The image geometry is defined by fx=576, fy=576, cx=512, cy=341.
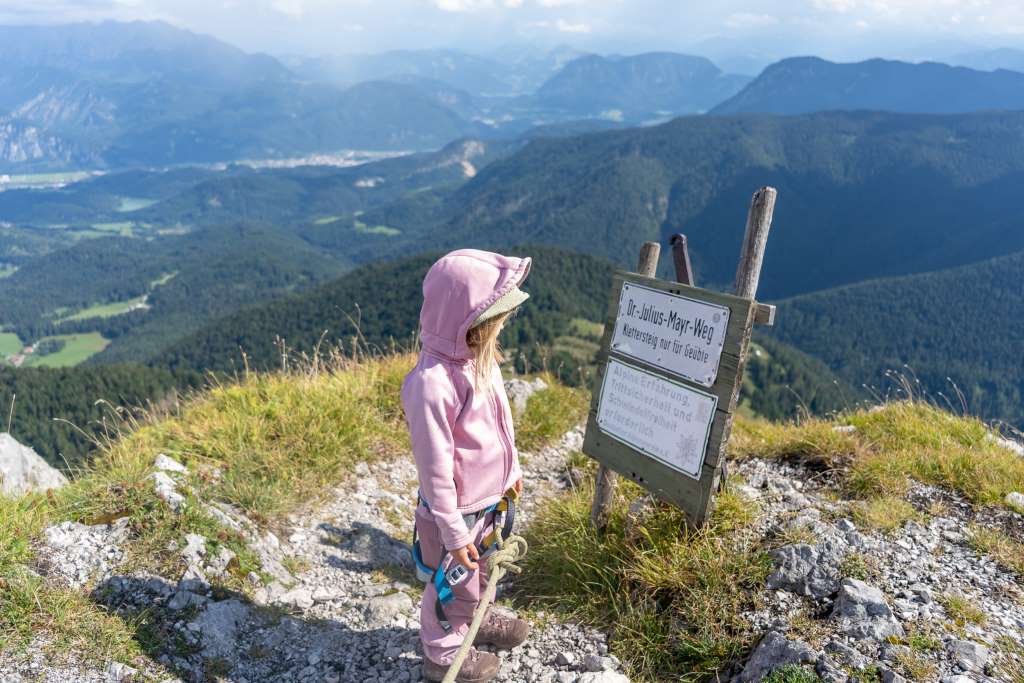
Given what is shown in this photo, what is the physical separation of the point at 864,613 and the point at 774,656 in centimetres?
66

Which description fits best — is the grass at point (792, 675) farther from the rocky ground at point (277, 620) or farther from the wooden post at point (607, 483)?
the wooden post at point (607, 483)

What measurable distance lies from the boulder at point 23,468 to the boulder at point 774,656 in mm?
6040

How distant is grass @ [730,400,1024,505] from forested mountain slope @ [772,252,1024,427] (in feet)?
490

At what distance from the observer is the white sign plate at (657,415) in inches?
148

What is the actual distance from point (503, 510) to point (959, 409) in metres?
6.22

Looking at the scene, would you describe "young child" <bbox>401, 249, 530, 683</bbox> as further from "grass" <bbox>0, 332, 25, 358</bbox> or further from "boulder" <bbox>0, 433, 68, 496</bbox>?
"grass" <bbox>0, 332, 25, 358</bbox>

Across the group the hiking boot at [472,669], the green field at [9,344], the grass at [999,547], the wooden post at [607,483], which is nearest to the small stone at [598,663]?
the hiking boot at [472,669]

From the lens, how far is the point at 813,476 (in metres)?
5.13

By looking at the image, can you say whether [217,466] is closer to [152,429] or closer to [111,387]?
[152,429]

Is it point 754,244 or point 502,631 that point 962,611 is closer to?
point 754,244

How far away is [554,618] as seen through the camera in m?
4.11

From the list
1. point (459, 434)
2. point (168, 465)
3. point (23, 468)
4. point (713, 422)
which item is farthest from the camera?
point (23, 468)

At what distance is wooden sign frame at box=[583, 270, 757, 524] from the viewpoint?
3.58m

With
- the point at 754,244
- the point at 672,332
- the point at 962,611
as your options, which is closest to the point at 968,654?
the point at 962,611
